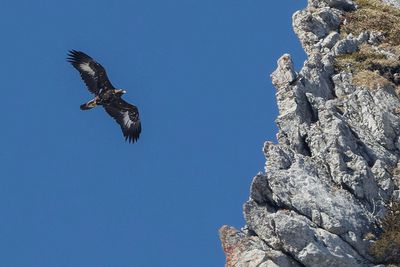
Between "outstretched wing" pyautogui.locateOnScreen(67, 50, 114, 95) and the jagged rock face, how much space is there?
8123 millimetres

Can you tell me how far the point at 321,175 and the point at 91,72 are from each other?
42.8ft

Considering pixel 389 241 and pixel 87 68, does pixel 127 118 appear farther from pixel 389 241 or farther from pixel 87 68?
pixel 389 241

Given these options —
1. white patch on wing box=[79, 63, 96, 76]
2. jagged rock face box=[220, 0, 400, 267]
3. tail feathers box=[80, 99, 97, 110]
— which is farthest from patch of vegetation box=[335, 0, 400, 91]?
tail feathers box=[80, 99, 97, 110]

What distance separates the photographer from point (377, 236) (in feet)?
143

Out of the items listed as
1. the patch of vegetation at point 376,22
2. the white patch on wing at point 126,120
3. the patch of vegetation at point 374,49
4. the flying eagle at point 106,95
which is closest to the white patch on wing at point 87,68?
the flying eagle at point 106,95

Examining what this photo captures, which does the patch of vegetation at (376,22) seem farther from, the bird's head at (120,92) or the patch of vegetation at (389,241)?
the patch of vegetation at (389,241)

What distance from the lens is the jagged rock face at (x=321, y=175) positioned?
42.1 m

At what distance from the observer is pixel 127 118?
53469 mm

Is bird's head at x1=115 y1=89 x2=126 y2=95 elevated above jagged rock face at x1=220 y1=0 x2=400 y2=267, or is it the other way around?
bird's head at x1=115 y1=89 x2=126 y2=95

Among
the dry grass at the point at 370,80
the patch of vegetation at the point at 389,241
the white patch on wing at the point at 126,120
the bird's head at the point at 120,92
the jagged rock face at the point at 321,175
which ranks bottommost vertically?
the patch of vegetation at the point at 389,241

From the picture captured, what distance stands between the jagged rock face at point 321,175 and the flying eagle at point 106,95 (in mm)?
7099

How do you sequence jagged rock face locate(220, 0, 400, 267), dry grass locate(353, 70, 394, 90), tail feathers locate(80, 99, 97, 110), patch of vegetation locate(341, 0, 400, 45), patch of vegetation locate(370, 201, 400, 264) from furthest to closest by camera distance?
patch of vegetation locate(341, 0, 400, 45), dry grass locate(353, 70, 394, 90), tail feathers locate(80, 99, 97, 110), patch of vegetation locate(370, 201, 400, 264), jagged rock face locate(220, 0, 400, 267)

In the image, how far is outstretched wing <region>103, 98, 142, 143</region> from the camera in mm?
53312

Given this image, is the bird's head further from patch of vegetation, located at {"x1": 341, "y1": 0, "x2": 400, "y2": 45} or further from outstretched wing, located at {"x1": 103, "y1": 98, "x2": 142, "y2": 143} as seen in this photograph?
patch of vegetation, located at {"x1": 341, "y1": 0, "x2": 400, "y2": 45}
